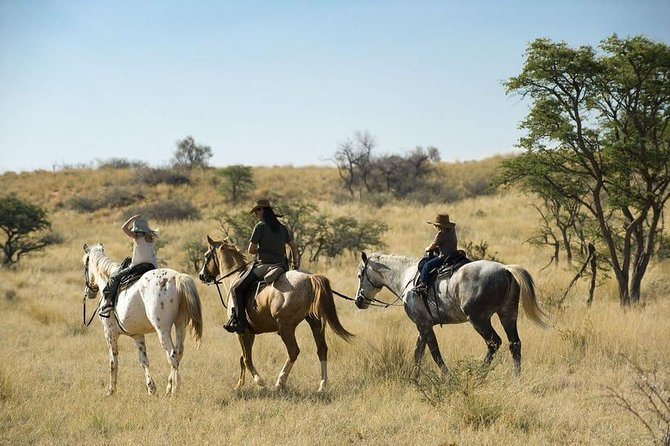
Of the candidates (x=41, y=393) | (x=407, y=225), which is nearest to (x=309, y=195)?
(x=407, y=225)

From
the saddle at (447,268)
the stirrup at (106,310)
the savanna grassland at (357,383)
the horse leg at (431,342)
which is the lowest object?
the savanna grassland at (357,383)

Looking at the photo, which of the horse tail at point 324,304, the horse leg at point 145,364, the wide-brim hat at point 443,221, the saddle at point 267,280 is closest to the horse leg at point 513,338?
the wide-brim hat at point 443,221

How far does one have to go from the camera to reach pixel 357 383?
27.4 ft

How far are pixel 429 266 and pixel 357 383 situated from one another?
2.03 metres

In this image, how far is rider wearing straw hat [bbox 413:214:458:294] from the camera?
880 cm

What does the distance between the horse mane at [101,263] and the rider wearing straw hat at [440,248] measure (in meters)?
4.57

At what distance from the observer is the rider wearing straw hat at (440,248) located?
28.9 ft

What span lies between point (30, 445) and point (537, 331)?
806 centimetres

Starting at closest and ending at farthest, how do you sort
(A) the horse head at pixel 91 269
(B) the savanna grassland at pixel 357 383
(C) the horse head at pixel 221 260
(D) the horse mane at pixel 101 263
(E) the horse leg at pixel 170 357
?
(B) the savanna grassland at pixel 357 383 → (E) the horse leg at pixel 170 357 → (D) the horse mane at pixel 101 263 → (C) the horse head at pixel 221 260 → (A) the horse head at pixel 91 269

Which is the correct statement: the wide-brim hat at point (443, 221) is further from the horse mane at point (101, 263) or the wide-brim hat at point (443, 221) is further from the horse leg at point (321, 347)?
the horse mane at point (101, 263)

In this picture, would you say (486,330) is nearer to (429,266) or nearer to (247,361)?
(429,266)

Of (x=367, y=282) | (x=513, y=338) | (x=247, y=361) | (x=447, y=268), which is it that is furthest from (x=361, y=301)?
(x=513, y=338)

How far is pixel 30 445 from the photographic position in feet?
19.8

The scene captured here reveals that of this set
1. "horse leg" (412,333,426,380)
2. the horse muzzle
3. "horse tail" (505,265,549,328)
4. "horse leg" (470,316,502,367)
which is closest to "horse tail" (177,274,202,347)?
the horse muzzle
